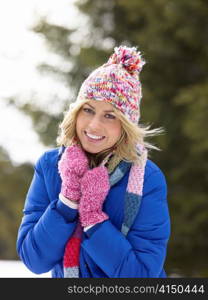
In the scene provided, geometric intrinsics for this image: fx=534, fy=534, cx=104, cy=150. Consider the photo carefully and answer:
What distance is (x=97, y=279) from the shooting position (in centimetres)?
194

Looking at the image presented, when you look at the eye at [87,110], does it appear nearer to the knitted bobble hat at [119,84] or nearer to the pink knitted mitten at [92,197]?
the knitted bobble hat at [119,84]

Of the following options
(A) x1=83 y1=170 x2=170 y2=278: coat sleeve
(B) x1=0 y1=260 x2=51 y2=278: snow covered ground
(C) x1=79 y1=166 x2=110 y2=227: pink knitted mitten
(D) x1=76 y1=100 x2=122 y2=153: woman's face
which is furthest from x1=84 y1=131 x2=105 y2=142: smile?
(B) x1=0 y1=260 x2=51 y2=278: snow covered ground

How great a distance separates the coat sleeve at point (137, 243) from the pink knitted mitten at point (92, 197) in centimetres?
3

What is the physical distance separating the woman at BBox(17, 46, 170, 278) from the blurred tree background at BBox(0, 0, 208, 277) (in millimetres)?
4386

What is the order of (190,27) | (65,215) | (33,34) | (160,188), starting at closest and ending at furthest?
(65,215) → (160,188) → (190,27) → (33,34)

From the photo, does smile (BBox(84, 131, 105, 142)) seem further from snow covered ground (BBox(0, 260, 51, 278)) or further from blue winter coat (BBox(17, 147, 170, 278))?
snow covered ground (BBox(0, 260, 51, 278))

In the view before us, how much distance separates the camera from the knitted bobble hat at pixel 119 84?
6.50 ft

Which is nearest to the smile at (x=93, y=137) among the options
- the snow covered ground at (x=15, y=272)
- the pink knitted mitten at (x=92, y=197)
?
the pink knitted mitten at (x=92, y=197)

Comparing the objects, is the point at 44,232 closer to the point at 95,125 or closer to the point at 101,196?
the point at 101,196

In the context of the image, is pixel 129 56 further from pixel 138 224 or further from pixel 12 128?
pixel 12 128

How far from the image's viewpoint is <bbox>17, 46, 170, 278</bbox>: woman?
6.15 ft

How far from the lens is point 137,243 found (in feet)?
6.27

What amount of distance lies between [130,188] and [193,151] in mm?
4874

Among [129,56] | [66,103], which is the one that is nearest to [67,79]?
→ [66,103]
